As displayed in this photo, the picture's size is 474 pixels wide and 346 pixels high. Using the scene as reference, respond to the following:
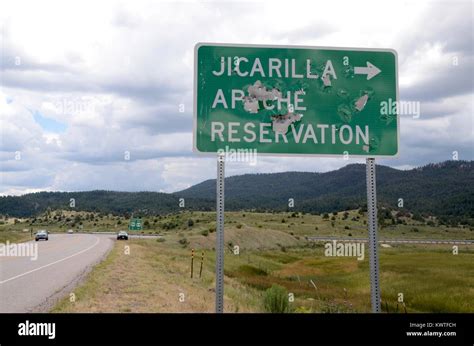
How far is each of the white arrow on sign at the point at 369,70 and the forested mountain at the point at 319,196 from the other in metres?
114

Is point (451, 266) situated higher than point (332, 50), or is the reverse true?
point (332, 50)

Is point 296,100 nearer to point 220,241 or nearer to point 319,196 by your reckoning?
point 220,241

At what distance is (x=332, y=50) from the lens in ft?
18.8

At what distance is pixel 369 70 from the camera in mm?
5812

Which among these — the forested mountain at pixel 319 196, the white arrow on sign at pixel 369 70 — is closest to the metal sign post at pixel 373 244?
Answer: the white arrow on sign at pixel 369 70

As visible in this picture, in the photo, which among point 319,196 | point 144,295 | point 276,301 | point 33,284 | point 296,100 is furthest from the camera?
point 319,196

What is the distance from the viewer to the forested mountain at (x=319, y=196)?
118 m

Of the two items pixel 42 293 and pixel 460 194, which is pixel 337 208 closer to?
pixel 460 194

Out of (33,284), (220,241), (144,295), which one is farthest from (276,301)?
(33,284)

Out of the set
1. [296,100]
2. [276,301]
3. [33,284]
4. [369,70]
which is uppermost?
[369,70]

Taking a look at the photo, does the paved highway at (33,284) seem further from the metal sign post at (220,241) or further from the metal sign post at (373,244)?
the metal sign post at (373,244)

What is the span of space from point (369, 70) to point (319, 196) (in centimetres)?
15754
